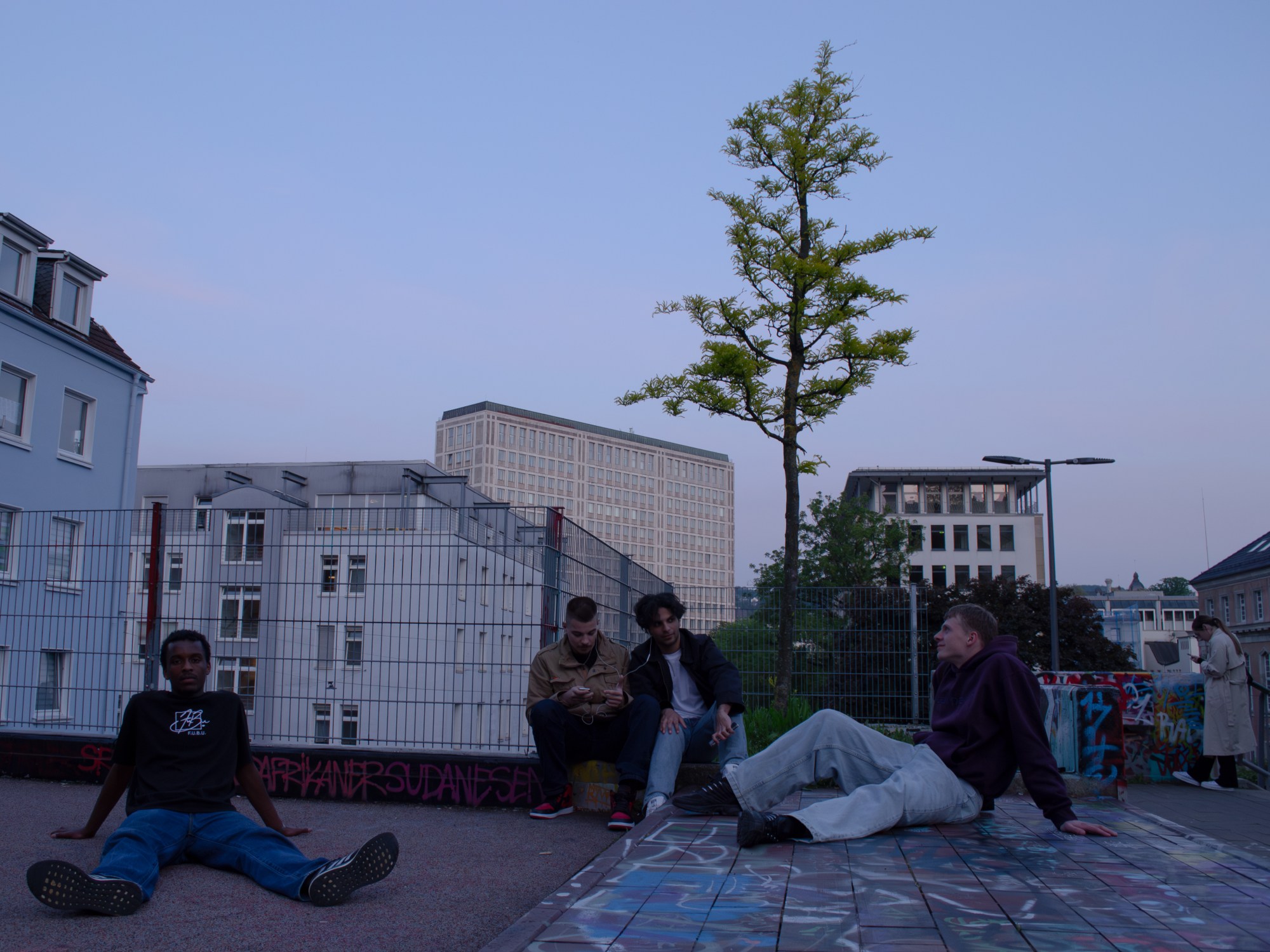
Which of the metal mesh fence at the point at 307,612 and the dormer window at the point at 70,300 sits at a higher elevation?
the dormer window at the point at 70,300

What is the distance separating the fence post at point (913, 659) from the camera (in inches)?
427

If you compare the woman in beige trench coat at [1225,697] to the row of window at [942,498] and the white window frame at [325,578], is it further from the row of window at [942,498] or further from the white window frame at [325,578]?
the row of window at [942,498]

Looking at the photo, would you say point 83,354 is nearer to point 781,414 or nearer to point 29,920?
point 781,414

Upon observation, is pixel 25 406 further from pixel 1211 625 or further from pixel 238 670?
Answer: pixel 1211 625

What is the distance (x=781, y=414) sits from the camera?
13.8 meters

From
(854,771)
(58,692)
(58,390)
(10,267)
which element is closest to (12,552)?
(58,692)

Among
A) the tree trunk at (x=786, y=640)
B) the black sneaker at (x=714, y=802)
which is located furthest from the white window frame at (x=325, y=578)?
the tree trunk at (x=786, y=640)

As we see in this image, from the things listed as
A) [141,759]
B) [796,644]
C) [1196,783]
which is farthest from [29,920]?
[1196,783]

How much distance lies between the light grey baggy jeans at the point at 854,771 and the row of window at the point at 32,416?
21654 mm

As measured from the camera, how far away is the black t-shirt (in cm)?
502

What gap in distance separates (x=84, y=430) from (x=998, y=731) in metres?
25.4

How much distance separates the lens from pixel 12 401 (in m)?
23.0

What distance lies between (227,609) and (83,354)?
2063 centimetres

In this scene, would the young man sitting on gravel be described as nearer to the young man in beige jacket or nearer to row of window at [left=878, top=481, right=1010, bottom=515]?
the young man in beige jacket
